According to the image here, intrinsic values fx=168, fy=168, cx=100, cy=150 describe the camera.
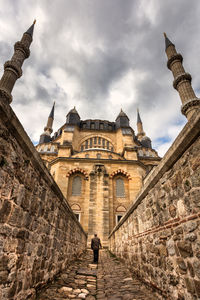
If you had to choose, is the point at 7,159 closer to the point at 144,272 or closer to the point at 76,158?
the point at 144,272

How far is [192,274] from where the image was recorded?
2109mm

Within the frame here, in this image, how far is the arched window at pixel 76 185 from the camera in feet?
58.2

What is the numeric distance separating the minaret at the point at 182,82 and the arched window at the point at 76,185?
12103 millimetres

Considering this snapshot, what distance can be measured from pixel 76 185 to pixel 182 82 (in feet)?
46.7

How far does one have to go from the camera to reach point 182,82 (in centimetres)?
1487

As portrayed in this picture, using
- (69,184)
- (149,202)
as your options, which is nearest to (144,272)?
(149,202)

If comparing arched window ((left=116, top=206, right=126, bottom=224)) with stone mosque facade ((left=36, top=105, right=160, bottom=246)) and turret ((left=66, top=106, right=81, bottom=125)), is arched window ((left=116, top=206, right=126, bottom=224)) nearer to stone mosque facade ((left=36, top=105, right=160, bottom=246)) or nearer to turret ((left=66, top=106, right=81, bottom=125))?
stone mosque facade ((left=36, top=105, right=160, bottom=246))


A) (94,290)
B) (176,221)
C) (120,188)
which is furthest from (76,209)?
(176,221)

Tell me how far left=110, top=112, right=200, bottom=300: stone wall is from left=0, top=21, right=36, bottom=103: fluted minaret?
1343 centimetres

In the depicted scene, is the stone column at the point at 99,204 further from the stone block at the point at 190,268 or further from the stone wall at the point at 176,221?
the stone block at the point at 190,268

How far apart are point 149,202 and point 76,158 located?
15.7 meters

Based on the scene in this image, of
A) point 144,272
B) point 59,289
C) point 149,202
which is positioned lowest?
point 59,289

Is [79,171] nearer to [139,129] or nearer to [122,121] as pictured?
[122,121]

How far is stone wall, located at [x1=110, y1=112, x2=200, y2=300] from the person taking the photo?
2.11 meters
